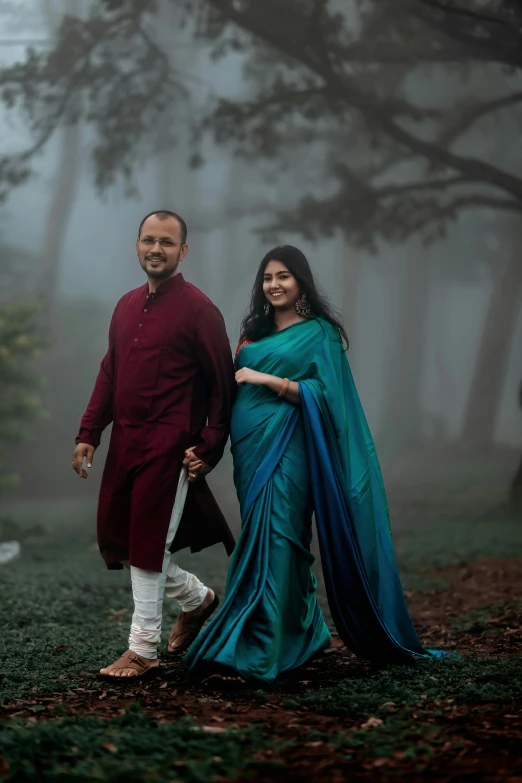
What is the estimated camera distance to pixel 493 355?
18516 millimetres

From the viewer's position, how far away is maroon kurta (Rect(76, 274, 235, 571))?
4.29 m

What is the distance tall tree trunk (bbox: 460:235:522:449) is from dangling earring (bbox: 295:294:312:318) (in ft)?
47.5

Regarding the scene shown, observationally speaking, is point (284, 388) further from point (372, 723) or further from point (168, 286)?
point (372, 723)

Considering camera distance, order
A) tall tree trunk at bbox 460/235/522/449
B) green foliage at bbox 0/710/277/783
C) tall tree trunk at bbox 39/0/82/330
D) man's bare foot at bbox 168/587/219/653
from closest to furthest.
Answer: green foliage at bbox 0/710/277/783 → man's bare foot at bbox 168/587/219/653 → tall tree trunk at bbox 460/235/522/449 → tall tree trunk at bbox 39/0/82/330

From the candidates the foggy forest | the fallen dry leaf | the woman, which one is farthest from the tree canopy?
the fallen dry leaf

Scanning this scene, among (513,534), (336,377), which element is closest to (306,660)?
(336,377)

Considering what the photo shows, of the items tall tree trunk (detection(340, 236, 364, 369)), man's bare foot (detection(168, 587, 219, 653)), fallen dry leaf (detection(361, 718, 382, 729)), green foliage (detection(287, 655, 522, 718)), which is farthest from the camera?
tall tree trunk (detection(340, 236, 364, 369))

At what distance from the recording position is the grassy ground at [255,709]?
113 inches

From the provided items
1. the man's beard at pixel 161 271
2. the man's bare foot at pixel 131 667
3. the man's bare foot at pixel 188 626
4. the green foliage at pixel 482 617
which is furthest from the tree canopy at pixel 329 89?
the man's bare foot at pixel 131 667

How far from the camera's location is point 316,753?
300 centimetres

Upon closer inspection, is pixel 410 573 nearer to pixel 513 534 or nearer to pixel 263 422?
pixel 513 534

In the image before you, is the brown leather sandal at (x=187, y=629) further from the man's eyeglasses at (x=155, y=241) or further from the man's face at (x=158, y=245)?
the man's eyeglasses at (x=155, y=241)

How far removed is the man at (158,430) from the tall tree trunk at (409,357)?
1755 cm

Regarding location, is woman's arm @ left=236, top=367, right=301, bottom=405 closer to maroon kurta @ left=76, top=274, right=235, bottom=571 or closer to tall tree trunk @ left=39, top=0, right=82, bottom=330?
maroon kurta @ left=76, top=274, right=235, bottom=571
